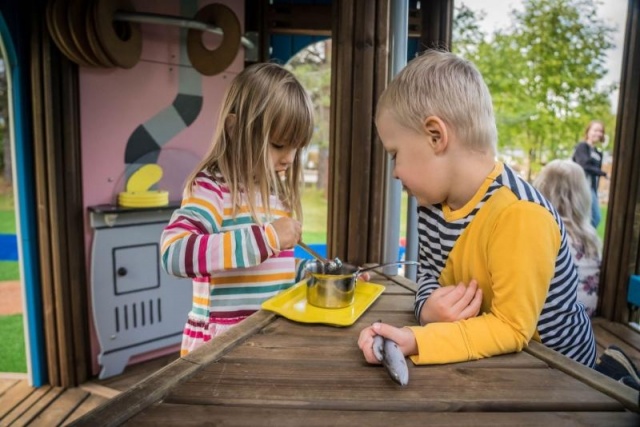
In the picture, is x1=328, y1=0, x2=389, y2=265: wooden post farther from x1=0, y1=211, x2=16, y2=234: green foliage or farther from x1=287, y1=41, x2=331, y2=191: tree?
x1=287, y1=41, x2=331, y2=191: tree

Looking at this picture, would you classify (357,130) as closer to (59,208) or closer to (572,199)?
(572,199)

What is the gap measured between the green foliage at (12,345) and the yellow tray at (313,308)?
2808 mm

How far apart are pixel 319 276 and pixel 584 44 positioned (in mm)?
9114

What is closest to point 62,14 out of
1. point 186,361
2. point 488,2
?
point 186,361

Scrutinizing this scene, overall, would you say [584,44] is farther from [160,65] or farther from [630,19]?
[160,65]

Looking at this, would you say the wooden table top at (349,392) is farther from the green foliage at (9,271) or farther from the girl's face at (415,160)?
the green foliage at (9,271)

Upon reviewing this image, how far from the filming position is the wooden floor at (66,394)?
246 cm

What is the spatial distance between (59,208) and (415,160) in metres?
2.32

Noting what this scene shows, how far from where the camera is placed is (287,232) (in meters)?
1.19

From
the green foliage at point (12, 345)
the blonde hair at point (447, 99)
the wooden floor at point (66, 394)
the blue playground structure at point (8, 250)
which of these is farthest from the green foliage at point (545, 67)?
the blonde hair at point (447, 99)

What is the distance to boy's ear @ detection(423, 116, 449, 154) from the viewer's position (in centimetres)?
88

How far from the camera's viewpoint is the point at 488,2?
764 cm

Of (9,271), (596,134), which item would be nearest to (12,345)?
(9,271)

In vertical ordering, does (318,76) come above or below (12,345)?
above
